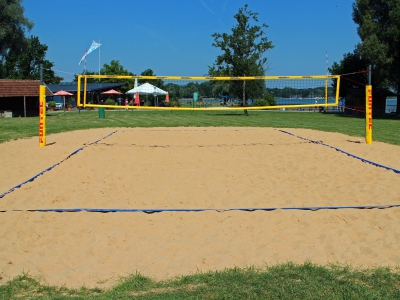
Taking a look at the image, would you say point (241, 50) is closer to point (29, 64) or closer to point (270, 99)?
point (270, 99)

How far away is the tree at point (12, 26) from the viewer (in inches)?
1272

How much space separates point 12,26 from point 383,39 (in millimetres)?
25682

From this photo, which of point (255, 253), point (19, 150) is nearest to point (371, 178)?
point (255, 253)

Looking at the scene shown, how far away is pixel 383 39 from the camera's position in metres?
28.4

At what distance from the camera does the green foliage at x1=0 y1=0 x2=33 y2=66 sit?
32312mm

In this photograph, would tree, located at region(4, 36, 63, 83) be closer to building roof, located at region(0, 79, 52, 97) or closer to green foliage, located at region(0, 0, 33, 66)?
green foliage, located at region(0, 0, 33, 66)

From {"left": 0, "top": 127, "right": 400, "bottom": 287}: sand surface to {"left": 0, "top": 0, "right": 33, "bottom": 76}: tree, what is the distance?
26.5m

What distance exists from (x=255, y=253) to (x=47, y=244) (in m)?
2.00

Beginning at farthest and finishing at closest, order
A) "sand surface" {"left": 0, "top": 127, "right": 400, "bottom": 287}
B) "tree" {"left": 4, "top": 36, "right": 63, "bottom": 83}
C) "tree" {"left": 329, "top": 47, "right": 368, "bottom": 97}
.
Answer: "tree" {"left": 4, "top": 36, "right": 63, "bottom": 83} < "tree" {"left": 329, "top": 47, "right": 368, "bottom": 97} < "sand surface" {"left": 0, "top": 127, "right": 400, "bottom": 287}

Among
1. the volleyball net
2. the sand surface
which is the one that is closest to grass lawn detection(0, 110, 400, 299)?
the sand surface

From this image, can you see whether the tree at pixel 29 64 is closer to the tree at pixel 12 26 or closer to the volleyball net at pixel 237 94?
the volleyball net at pixel 237 94

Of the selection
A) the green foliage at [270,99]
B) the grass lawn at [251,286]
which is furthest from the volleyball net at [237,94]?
the grass lawn at [251,286]

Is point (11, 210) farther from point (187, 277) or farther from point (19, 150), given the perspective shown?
point (19, 150)

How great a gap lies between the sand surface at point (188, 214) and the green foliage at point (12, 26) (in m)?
26.5
